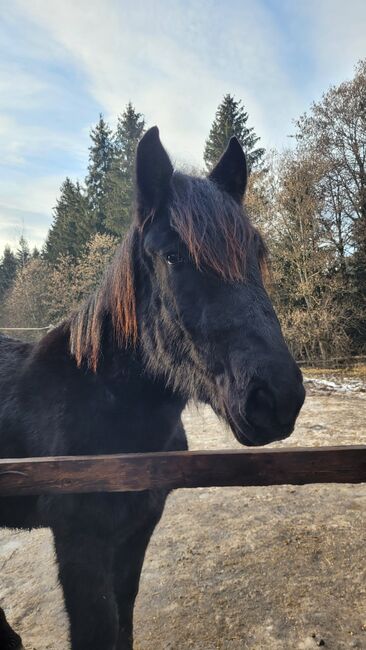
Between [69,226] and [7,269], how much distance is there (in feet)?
62.6

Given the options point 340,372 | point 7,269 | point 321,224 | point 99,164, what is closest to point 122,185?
point 99,164

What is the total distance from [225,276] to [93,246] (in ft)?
79.5

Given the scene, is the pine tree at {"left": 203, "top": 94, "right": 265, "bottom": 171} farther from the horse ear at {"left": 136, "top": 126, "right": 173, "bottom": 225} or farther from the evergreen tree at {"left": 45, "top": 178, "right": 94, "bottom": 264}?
the horse ear at {"left": 136, "top": 126, "right": 173, "bottom": 225}

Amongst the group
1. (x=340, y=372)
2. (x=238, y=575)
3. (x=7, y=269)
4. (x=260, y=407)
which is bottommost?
(x=238, y=575)

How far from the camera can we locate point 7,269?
163 feet

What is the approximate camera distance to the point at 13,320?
105 ft

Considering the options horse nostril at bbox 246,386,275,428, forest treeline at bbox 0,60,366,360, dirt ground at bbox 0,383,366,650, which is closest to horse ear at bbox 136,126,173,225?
horse nostril at bbox 246,386,275,428

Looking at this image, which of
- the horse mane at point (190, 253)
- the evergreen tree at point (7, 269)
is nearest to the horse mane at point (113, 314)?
the horse mane at point (190, 253)

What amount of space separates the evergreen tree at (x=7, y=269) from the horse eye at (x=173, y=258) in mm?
47686

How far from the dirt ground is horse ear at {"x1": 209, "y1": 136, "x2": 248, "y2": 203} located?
1379 mm

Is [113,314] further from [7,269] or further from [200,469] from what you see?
[7,269]

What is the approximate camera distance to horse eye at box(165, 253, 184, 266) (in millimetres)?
1815

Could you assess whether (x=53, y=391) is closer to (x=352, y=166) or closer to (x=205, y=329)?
(x=205, y=329)

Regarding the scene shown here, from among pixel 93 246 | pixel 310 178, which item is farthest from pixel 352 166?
pixel 93 246
